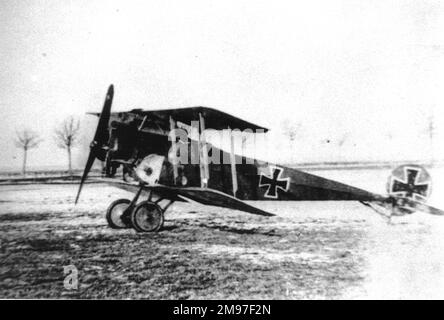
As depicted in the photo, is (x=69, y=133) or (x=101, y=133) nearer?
(x=101, y=133)

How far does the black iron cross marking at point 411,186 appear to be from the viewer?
18.9 ft

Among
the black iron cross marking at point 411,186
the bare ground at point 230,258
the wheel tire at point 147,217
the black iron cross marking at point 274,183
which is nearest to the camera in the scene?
the bare ground at point 230,258

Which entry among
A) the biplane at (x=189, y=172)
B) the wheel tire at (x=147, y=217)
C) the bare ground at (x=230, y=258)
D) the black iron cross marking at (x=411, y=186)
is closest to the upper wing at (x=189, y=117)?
the biplane at (x=189, y=172)

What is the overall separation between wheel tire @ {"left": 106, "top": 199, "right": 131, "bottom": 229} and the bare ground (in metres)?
0.16

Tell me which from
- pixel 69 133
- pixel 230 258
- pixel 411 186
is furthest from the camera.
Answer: pixel 69 133

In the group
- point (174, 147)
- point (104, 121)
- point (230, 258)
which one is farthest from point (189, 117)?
point (230, 258)

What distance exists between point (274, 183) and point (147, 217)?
91.5 inches

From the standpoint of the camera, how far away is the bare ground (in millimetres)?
3539

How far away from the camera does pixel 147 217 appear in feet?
18.8

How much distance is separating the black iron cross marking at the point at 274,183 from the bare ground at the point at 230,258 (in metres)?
0.70

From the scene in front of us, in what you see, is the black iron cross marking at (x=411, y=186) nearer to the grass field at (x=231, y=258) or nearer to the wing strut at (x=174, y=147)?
the grass field at (x=231, y=258)

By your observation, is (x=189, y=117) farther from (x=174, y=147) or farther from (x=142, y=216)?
(x=142, y=216)
